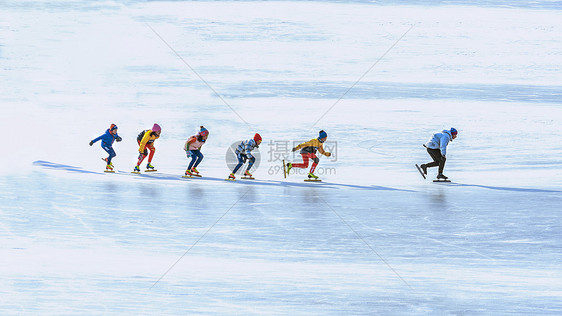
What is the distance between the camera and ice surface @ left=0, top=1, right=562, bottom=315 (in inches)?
212

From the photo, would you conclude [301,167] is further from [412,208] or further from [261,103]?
[261,103]

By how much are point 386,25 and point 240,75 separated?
531cm

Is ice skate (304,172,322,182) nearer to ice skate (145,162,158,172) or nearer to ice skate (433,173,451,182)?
ice skate (433,173,451,182)

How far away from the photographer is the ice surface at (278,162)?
5379 mm

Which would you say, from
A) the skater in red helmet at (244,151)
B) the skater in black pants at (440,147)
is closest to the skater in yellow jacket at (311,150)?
the skater in red helmet at (244,151)

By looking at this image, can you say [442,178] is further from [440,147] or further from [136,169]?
[136,169]

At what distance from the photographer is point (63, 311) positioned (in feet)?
15.7

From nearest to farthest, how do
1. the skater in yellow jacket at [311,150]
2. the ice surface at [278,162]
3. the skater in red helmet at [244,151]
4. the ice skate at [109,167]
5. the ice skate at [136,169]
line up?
the ice surface at [278,162]
the skater in red helmet at [244,151]
the skater in yellow jacket at [311,150]
the ice skate at [136,169]
the ice skate at [109,167]

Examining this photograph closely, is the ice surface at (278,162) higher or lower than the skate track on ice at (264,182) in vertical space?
higher

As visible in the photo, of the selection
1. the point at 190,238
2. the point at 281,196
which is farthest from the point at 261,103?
the point at 190,238

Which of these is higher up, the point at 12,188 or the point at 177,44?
the point at 177,44

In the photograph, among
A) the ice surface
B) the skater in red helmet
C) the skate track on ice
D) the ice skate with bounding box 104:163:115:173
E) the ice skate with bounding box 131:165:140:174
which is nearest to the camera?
the ice surface

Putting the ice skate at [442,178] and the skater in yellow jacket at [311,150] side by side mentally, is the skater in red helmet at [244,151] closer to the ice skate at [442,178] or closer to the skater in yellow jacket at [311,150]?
the skater in yellow jacket at [311,150]

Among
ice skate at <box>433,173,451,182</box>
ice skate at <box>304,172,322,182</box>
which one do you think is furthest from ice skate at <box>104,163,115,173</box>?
ice skate at <box>433,173,451,182</box>
